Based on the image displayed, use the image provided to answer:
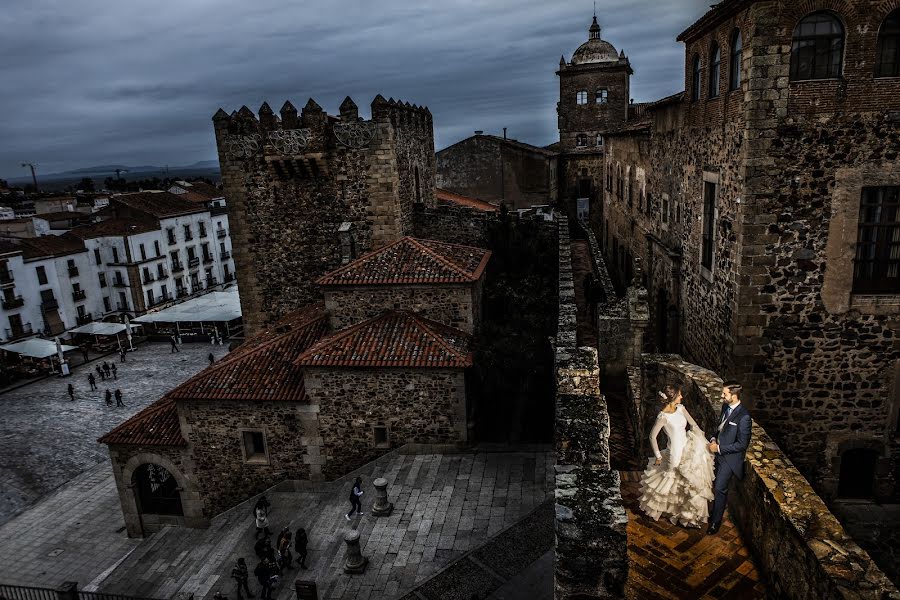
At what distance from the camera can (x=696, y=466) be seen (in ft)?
21.7

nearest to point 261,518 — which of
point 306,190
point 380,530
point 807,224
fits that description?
point 380,530

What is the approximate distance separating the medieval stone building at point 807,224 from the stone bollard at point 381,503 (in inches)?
293

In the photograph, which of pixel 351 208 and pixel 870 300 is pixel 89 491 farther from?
pixel 870 300

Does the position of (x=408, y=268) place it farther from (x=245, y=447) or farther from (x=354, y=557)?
(x=354, y=557)

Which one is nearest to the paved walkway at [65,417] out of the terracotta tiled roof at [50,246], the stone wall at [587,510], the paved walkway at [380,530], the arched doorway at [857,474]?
the paved walkway at [380,530]

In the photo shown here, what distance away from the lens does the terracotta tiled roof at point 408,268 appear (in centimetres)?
1512

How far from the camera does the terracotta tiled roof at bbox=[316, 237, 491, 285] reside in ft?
49.6

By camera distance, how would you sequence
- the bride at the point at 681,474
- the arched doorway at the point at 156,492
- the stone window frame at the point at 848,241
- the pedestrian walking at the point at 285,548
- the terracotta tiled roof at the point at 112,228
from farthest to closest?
the terracotta tiled roof at the point at 112,228 < the arched doorway at the point at 156,492 < the pedestrian walking at the point at 285,548 < the stone window frame at the point at 848,241 < the bride at the point at 681,474

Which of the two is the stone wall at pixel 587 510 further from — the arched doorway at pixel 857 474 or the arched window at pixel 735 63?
the arched doorway at pixel 857 474

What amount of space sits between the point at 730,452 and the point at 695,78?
31.7ft

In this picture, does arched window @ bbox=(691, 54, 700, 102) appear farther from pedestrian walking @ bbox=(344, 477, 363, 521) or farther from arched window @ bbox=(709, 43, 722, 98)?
pedestrian walking @ bbox=(344, 477, 363, 521)

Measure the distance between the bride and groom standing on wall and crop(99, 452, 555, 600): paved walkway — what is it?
5028 mm

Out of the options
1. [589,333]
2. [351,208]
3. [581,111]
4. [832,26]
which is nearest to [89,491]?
[351,208]

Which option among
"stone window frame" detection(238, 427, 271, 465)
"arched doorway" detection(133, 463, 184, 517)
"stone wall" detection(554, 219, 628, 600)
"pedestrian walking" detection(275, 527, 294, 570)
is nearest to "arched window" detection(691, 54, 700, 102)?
"stone wall" detection(554, 219, 628, 600)
